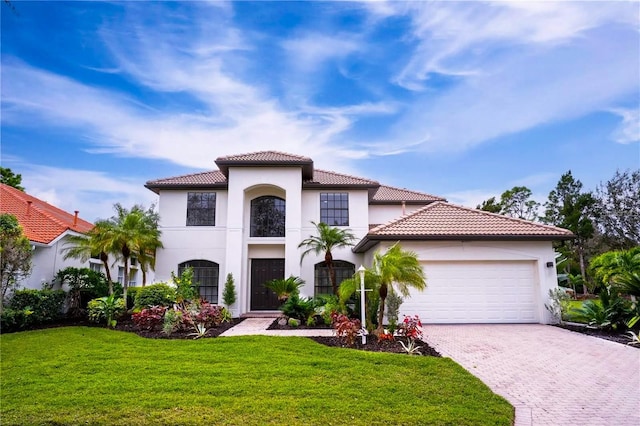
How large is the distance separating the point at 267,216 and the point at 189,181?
183 inches

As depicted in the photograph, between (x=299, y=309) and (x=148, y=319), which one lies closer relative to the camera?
(x=148, y=319)

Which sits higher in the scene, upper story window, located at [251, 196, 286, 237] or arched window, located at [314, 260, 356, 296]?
upper story window, located at [251, 196, 286, 237]

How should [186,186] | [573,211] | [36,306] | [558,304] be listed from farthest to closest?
[573,211] → [186,186] → [558,304] → [36,306]

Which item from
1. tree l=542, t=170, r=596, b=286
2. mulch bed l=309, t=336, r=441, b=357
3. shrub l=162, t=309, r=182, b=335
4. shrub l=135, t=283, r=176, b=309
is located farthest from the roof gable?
tree l=542, t=170, r=596, b=286

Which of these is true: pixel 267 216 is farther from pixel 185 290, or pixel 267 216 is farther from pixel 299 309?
pixel 299 309

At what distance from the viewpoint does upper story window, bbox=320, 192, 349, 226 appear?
19219 millimetres

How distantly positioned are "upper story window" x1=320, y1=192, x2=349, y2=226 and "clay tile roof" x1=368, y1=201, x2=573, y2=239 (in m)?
4.69

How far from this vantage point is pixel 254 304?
18703 millimetres

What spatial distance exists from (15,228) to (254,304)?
34.2 feet

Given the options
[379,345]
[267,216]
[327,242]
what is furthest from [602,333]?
[267,216]

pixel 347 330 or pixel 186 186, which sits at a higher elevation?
pixel 186 186

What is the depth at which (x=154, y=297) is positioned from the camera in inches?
583

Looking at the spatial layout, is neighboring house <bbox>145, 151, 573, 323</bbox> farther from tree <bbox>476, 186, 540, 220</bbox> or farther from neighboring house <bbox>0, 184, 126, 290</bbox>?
tree <bbox>476, 186, 540, 220</bbox>

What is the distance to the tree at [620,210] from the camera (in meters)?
34.1
